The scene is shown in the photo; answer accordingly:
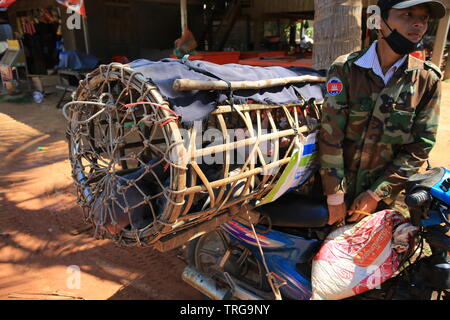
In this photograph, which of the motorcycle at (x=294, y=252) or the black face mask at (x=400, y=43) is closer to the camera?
the motorcycle at (x=294, y=252)

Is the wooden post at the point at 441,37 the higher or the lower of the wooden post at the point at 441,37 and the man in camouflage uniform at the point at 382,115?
the higher

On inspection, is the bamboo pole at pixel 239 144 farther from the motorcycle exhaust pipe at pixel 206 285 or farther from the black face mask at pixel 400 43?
the motorcycle exhaust pipe at pixel 206 285

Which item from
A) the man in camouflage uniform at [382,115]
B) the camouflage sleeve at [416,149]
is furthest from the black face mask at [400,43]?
the camouflage sleeve at [416,149]

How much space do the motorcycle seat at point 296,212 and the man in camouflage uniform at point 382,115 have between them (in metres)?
0.06

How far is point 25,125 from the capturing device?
674 cm

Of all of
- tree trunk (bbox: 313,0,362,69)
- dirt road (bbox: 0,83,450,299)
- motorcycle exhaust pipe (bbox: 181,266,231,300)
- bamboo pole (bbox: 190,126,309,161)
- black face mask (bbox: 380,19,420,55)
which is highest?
tree trunk (bbox: 313,0,362,69)

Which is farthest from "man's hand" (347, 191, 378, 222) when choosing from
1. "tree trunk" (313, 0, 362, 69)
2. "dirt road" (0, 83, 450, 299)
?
"tree trunk" (313, 0, 362, 69)

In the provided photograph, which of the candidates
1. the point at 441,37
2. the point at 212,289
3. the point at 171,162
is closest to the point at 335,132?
the point at 171,162

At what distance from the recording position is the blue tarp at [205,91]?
4.52 ft

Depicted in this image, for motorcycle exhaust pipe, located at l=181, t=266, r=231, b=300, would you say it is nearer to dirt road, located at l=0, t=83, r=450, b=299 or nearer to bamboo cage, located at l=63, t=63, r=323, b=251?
dirt road, located at l=0, t=83, r=450, b=299

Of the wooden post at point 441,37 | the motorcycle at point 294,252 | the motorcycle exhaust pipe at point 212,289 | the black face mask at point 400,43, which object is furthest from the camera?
the wooden post at point 441,37

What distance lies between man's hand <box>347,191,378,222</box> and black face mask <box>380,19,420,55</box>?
0.72 m

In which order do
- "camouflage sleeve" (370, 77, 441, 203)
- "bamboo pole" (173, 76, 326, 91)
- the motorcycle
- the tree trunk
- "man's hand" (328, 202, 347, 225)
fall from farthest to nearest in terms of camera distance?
the tree trunk, "man's hand" (328, 202, 347, 225), "camouflage sleeve" (370, 77, 441, 203), the motorcycle, "bamboo pole" (173, 76, 326, 91)

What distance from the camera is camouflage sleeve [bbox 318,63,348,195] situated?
5.65 ft
